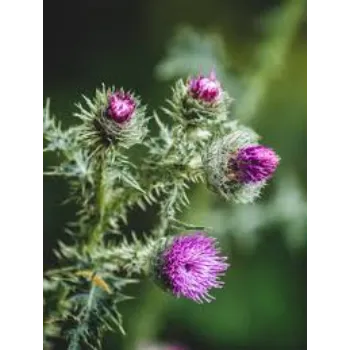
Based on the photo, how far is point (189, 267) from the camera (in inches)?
123

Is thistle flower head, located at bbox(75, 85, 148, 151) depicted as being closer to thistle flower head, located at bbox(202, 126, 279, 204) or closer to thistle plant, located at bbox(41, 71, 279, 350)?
thistle plant, located at bbox(41, 71, 279, 350)

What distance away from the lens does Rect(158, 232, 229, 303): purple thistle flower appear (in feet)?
10.2

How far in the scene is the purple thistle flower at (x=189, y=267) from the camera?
10.2 ft

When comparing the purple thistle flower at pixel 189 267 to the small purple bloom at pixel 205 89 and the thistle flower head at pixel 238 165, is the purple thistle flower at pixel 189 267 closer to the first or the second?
the thistle flower head at pixel 238 165

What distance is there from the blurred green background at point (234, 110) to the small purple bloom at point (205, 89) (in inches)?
35.1

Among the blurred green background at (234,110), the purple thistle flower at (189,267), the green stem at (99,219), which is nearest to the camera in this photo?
the purple thistle flower at (189,267)

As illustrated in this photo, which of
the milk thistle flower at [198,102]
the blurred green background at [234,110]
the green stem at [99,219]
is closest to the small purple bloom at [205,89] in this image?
the milk thistle flower at [198,102]

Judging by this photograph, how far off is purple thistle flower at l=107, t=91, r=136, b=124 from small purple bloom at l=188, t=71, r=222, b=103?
282 millimetres

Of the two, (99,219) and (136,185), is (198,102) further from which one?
(99,219)

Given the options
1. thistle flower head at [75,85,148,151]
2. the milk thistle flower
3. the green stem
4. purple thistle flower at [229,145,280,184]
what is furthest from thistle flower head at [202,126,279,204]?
the green stem

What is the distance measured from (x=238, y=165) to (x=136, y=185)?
370 mm
